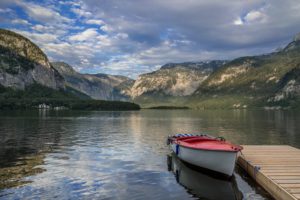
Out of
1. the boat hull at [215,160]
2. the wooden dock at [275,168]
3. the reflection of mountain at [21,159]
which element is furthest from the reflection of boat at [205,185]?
the reflection of mountain at [21,159]

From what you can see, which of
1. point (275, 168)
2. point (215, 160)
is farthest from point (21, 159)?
point (275, 168)

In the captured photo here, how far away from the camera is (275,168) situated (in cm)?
3416

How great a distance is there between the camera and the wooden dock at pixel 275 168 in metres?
26.9

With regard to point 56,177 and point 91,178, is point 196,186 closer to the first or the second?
point 91,178

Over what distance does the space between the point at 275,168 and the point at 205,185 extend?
6972 millimetres

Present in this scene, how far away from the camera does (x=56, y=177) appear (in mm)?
36469

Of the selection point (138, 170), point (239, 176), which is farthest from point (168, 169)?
point (239, 176)

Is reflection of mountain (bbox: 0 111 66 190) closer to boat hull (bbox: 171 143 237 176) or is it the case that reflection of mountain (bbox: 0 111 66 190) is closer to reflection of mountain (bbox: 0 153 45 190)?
reflection of mountain (bbox: 0 153 45 190)

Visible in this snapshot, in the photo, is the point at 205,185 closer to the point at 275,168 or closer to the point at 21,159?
the point at 275,168

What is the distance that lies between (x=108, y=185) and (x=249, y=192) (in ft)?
42.6

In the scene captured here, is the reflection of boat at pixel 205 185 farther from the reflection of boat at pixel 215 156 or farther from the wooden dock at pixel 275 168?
the wooden dock at pixel 275 168

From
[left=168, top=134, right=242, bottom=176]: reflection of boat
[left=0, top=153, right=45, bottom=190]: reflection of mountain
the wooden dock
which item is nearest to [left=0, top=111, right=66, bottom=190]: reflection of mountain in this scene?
[left=0, top=153, right=45, bottom=190]: reflection of mountain

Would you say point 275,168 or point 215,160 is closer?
point 275,168

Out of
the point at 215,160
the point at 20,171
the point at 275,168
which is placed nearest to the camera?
the point at 275,168
